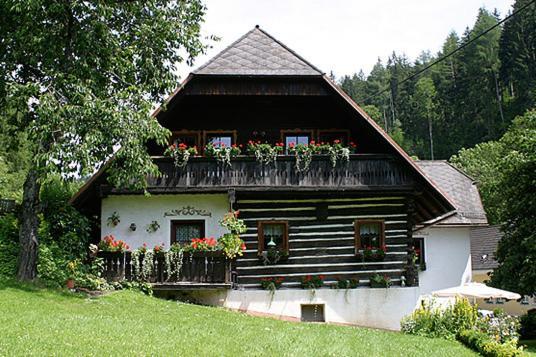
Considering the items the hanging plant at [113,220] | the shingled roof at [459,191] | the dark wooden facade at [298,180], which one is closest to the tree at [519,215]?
the shingled roof at [459,191]

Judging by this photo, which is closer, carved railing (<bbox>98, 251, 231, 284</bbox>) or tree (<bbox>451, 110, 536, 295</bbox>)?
carved railing (<bbox>98, 251, 231, 284</bbox>)

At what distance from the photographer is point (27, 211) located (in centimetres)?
1648

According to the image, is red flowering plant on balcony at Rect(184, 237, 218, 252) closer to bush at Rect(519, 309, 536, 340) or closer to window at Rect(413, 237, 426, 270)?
window at Rect(413, 237, 426, 270)

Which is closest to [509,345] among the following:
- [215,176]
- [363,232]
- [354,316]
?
[354,316]

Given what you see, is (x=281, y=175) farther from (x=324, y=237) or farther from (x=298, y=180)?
(x=324, y=237)

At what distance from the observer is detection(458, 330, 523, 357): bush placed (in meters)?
13.4

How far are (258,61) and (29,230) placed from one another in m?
8.35

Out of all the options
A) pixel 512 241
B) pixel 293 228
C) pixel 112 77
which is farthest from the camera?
pixel 512 241

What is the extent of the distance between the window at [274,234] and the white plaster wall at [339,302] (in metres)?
1.54

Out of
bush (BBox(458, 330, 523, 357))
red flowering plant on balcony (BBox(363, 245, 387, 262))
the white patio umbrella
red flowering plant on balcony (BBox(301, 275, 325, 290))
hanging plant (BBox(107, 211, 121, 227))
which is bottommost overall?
bush (BBox(458, 330, 523, 357))

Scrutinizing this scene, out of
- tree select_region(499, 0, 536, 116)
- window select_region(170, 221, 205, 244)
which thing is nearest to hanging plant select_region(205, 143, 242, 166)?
window select_region(170, 221, 205, 244)

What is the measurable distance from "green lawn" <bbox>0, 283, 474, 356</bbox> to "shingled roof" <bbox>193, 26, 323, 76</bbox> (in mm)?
7180

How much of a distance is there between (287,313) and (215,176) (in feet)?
14.9

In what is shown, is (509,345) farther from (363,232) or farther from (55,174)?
(55,174)
